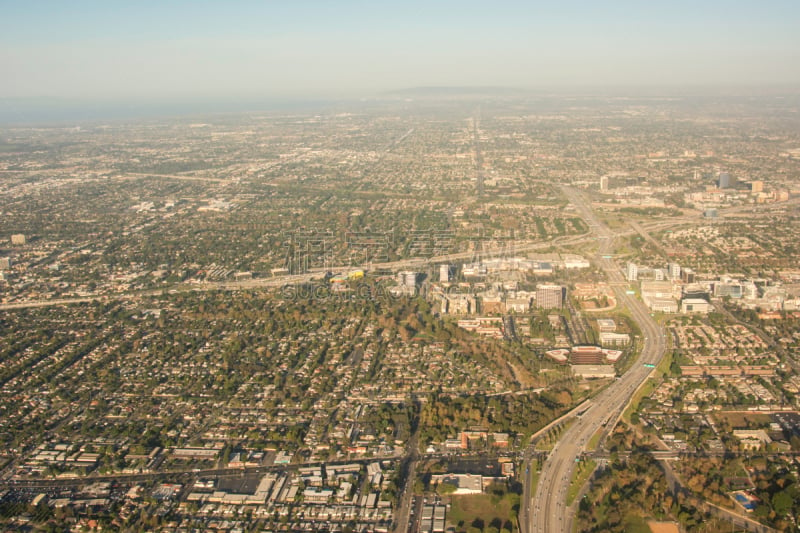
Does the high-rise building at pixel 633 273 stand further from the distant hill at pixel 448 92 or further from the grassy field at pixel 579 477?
the distant hill at pixel 448 92

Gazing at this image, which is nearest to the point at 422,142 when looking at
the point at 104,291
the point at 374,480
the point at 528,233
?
the point at 528,233

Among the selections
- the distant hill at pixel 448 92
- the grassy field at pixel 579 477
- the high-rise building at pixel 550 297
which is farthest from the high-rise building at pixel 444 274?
A: the distant hill at pixel 448 92

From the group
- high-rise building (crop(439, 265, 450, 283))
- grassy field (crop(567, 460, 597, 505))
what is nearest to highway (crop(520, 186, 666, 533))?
grassy field (crop(567, 460, 597, 505))

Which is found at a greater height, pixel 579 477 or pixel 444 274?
pixel 444 274

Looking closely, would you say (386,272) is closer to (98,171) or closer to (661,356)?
(661,356)

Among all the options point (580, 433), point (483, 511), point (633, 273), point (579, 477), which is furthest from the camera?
point (633, 273)

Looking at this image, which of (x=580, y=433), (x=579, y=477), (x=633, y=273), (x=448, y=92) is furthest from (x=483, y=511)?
(x=448, y=92)

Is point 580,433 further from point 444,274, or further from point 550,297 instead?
point 444,274
